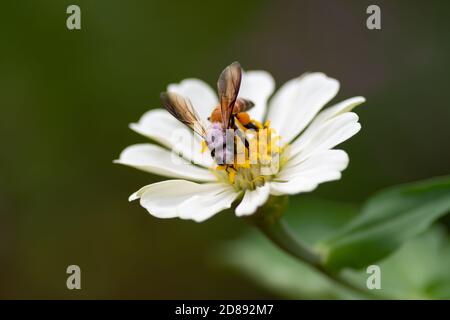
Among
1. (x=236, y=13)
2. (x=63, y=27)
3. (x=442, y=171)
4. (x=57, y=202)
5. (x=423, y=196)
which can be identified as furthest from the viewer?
(x=236, y=13)

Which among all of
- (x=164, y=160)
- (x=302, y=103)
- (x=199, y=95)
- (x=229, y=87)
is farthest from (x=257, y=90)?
(x=229, y=87)

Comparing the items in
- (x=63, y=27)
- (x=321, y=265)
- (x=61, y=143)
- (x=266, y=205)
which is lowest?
(x=321, y=265)

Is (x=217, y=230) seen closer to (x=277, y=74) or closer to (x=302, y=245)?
(x=277, y=74)

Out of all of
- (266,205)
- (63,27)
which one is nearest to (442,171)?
(266,205)

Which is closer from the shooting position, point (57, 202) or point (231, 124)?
point (231, 124)

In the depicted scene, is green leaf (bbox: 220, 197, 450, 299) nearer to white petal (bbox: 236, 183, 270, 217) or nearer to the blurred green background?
the blurred green background

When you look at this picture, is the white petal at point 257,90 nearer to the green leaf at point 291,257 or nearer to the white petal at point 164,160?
the white petal at point 164,160

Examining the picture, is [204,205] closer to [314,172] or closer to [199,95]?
[314,172]
